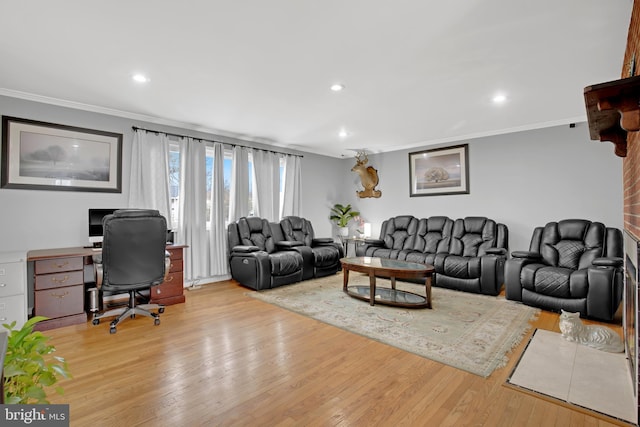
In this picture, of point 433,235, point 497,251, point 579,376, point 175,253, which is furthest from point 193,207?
point 579,376

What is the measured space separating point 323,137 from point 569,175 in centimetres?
380

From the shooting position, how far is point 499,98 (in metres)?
3.70

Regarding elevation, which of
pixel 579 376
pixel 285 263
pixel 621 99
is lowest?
pixel 579 376

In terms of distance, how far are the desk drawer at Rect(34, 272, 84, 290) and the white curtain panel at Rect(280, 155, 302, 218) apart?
3.39m

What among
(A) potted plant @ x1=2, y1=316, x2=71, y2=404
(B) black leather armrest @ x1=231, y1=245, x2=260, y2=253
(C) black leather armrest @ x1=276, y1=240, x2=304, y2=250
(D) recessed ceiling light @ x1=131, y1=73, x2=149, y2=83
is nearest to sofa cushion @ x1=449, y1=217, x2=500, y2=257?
(C) black leather armrest @ x1=276, y1=240, x2=304, y2=250

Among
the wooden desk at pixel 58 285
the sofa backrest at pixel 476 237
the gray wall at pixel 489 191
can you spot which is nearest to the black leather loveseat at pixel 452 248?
the sofa backrest at pixel 476 237

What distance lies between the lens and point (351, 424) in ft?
5.75

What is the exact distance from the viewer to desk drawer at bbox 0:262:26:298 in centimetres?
285

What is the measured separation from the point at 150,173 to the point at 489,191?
17.6 ft

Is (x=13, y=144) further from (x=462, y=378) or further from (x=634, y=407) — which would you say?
(x=634, y=407)

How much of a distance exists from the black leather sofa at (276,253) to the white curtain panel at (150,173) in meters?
1.14

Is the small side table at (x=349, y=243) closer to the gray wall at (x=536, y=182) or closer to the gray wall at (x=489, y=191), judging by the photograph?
the gray wall at (x=489, y=191)

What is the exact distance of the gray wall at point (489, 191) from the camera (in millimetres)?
3600

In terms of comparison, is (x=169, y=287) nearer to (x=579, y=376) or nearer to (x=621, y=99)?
(x=579, y=376)
